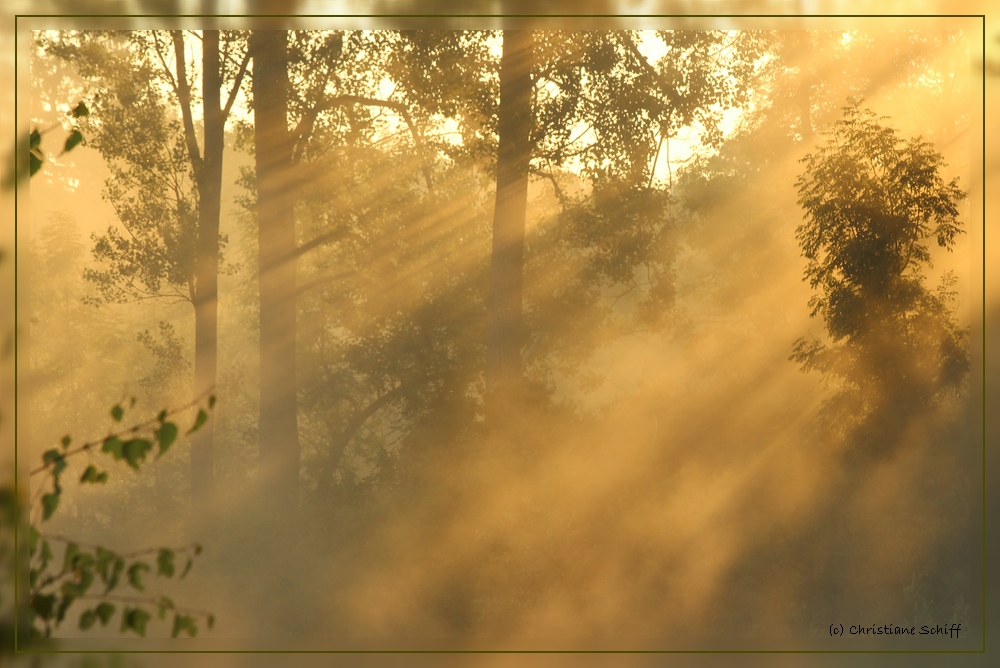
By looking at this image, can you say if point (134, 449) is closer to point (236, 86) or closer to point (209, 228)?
point (209, 228)

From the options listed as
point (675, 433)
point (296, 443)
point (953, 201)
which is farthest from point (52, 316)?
point (953, 201)

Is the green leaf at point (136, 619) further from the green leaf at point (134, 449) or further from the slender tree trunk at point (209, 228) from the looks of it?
the slender tree trunk at point (209, 228)

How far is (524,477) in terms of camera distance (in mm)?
6176

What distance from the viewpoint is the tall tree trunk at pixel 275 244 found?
6.63 m

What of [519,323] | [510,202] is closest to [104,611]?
[519,323]

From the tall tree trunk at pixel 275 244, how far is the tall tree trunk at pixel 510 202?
1.57m

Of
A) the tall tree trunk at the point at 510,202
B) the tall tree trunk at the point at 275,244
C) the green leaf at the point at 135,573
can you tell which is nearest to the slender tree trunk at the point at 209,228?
the tall tree trunk at the point at 275,244

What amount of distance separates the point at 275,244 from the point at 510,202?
1.84m

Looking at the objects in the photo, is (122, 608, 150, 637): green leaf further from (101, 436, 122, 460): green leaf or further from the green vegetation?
the green vegetation

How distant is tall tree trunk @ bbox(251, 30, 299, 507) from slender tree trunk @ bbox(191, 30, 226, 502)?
342mm

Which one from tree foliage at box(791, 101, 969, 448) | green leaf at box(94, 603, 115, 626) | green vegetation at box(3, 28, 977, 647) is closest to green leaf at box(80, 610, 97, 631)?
green leaf at box(94, 603, 115, 626)

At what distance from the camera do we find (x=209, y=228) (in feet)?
22.0

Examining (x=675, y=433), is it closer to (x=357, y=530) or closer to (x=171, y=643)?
(x=357, y=530)

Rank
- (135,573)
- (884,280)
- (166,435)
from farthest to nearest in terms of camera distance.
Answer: (884,280) → (135,573) → (166,435)
